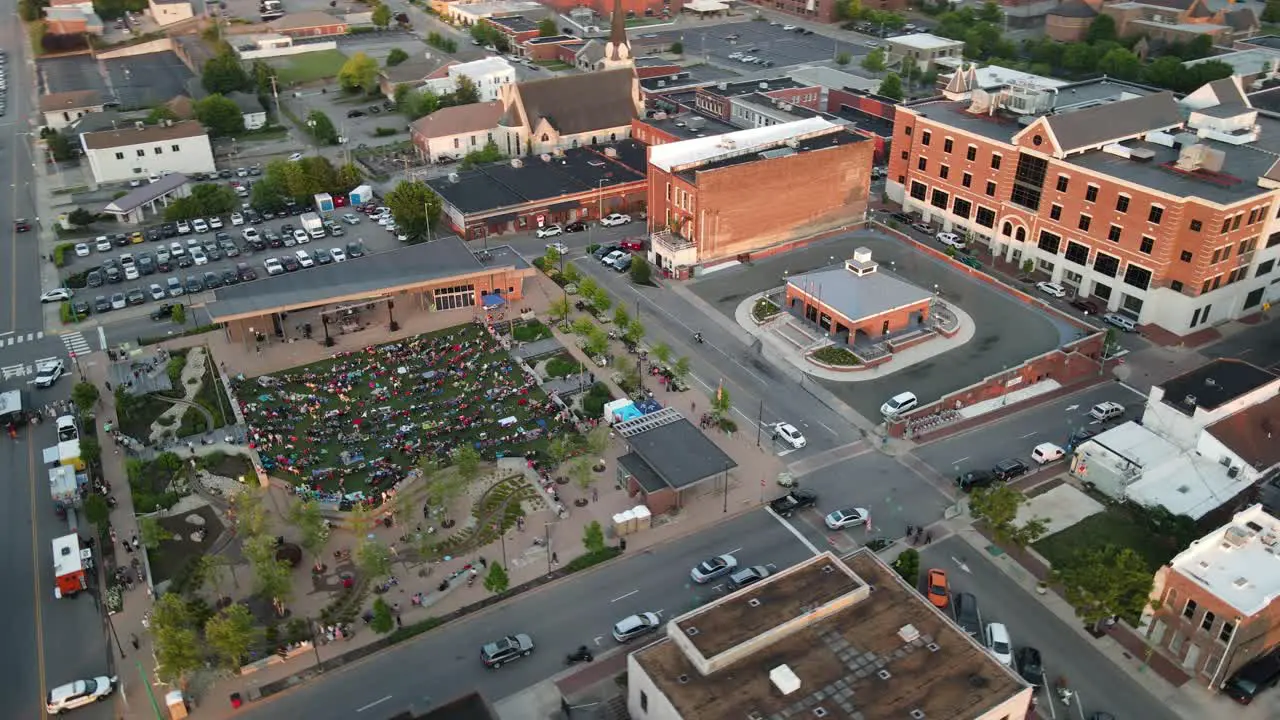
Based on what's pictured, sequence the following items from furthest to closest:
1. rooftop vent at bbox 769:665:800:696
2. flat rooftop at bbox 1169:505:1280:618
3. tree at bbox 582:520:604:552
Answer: tree at bbox 582:520:604:552 < flat rooftop at bbox 1169:505:1280:618 < rooftop vent at bbox 769:665:800:696

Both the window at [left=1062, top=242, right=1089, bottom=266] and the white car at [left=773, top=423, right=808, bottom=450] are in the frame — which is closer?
the white car at [left=773, top=423, right=808, bottom=450]

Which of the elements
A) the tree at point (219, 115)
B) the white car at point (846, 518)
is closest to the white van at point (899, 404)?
the white car at point (846, 518)

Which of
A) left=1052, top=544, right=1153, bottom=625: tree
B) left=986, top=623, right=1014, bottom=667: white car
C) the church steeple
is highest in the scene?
the church steeple

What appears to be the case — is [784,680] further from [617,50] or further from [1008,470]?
[617,50]

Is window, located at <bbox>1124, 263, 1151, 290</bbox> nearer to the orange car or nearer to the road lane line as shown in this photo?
the orange car

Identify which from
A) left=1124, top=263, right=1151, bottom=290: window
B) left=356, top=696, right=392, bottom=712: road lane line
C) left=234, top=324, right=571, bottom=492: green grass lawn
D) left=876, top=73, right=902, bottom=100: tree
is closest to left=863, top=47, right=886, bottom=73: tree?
left=876, top=73, right=902, bottom=100: tree

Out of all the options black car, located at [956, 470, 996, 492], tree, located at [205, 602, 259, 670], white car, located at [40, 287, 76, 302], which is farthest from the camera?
white car, located at [40, 287, 76, 302]

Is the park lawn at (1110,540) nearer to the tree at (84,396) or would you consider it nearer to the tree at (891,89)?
the tree at (84,396)
